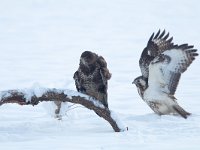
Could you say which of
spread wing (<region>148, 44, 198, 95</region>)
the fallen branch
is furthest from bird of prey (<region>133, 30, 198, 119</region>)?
the fallen branch

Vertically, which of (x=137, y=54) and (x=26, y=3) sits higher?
(x=26, y=3)

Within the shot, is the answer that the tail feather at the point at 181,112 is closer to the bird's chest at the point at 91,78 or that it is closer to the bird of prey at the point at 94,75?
the bird of prey at the point at 94,75

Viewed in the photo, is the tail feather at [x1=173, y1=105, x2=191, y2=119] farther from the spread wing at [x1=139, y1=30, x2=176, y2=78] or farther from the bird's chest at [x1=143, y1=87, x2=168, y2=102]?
the spread wing at [x1=139, y1=30, x2=176, y2=78]

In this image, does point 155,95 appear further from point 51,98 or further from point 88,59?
point 51,98

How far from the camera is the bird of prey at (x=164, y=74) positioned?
8.09 meters

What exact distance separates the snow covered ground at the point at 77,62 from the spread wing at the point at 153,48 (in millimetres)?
559

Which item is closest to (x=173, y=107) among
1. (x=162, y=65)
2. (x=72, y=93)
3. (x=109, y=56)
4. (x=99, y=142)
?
(x=162, y=65)

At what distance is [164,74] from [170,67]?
0.37ft

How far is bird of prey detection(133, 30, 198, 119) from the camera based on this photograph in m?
8.09

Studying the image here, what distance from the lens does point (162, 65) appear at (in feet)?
26.4

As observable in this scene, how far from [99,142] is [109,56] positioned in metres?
14.5

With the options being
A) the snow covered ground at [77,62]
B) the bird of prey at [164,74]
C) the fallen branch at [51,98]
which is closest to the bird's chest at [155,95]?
the bird of prey at [164,74]

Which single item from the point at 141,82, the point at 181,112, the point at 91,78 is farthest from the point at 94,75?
the point at 181,112

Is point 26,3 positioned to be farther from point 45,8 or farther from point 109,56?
point 109,56
